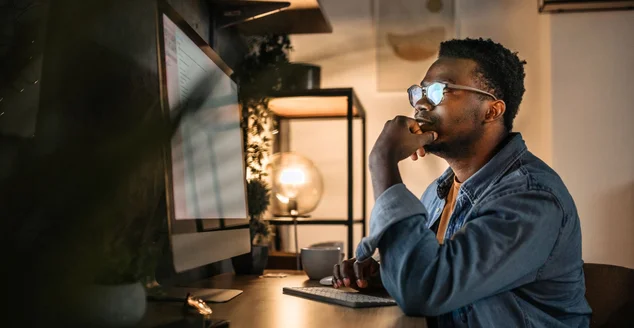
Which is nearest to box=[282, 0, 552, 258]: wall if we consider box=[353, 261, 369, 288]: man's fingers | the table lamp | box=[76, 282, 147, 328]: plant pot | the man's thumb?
the table lamp

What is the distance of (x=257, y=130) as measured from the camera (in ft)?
6.79

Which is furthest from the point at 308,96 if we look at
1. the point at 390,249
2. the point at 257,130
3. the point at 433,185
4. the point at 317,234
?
the point at 390,249

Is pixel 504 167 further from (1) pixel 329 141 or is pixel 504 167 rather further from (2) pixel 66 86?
(1) pixel 329 141

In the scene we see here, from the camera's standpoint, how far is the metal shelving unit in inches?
91.3

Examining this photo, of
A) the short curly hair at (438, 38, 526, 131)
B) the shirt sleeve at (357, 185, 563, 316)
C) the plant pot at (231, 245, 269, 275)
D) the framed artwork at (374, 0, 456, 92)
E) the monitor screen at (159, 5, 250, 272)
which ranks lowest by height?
the plant pot at (231, 245, 269, 275)

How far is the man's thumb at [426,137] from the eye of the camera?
1.28 metres

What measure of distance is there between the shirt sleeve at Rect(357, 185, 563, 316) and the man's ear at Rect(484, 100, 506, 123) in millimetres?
297

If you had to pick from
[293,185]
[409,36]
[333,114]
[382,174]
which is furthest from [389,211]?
A: [409,36]

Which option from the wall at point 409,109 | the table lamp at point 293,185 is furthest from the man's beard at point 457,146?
the wall at point 409,109

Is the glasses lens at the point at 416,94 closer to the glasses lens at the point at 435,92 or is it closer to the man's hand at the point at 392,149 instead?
the glasses lens at the point at 435,92

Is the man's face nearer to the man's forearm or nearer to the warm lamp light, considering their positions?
the man's forearm

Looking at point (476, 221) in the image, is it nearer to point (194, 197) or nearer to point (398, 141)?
point (398, 141)

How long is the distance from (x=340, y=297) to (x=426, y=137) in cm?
37

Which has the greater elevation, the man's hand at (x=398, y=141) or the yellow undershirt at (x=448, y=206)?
the man's hand at (x=398, y=141)
